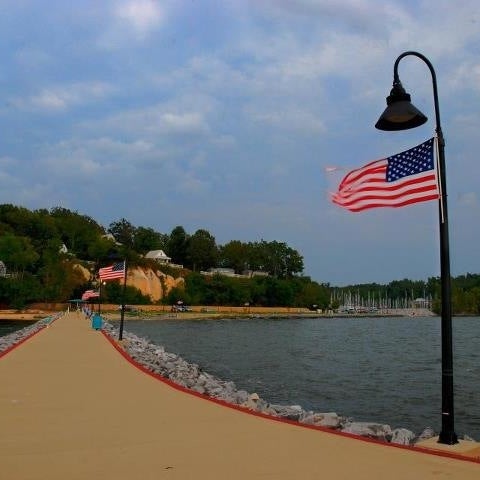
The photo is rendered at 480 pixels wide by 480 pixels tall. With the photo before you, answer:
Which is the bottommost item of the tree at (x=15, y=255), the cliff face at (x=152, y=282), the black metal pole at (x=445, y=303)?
the black metal pole at (x=445, y=303)

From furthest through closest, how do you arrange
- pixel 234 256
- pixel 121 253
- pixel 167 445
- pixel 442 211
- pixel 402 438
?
pixel 234 256, pixel 121 253, pixel 402 438, pixel 442 211, pixel 167 445

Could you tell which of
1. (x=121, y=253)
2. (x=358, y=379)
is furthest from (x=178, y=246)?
(x=358, y=379)

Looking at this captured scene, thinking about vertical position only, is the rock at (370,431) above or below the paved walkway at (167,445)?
below

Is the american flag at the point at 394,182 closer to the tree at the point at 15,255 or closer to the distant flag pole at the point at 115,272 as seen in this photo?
the distant flag pole at the point at 115,272

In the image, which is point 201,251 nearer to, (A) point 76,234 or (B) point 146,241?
(B) point 146,241

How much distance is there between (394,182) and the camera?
835 centimetres

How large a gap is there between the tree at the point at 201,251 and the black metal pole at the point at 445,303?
15766 cm

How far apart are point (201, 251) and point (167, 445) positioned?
519 ft

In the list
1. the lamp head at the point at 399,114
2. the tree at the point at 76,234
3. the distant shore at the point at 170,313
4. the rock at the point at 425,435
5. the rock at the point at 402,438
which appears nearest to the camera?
the lamp head at the point at 399,114

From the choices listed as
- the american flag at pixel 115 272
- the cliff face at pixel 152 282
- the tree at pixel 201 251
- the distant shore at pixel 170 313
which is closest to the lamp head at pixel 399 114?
the american flag at pixel 115 272

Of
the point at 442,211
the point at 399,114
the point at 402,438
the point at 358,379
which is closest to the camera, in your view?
the point at 399,114

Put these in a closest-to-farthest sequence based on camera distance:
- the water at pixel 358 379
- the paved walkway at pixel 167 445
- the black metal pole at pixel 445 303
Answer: the paved walkway at pixel 167 445
the black metal pole at pixel 445 303
the water at pixel 358 379

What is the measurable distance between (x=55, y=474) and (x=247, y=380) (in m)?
18.2

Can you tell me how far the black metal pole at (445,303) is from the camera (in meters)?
8.06
